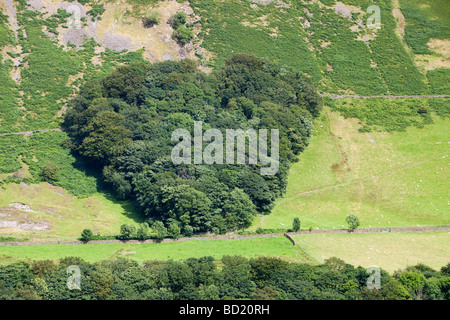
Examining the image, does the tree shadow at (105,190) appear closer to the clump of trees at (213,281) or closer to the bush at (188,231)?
the bush at (188,231)

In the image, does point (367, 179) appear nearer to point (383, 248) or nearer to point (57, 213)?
point (383, 248)

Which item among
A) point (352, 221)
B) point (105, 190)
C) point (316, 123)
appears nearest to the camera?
point (352, 221)

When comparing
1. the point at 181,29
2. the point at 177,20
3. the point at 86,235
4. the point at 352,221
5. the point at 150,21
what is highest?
the point at 177,20

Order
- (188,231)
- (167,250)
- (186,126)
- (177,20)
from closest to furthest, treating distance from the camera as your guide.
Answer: (167,250) < (188,231) < (186,126) < (177,20)

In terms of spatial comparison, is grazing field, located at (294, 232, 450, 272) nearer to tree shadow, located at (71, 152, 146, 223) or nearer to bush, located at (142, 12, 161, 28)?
tree shadow, located at (71, 152, 146, 223)

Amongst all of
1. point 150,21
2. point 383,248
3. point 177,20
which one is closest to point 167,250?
point 383,248

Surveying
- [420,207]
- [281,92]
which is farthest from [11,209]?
[420,207]
